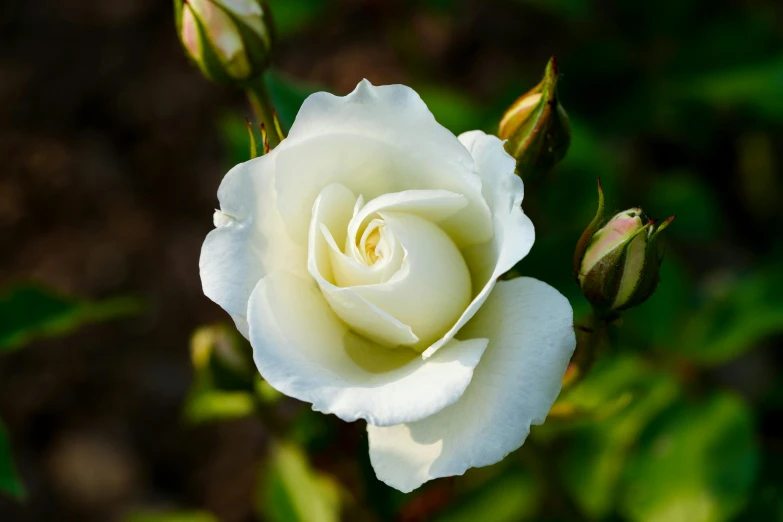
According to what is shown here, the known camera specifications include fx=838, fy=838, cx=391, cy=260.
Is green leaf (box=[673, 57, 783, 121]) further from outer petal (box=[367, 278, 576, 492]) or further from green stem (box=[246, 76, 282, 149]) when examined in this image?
outer petal (box=[367, 278, 576, 492])

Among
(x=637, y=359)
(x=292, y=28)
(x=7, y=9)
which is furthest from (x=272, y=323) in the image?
(x=7, y=9)

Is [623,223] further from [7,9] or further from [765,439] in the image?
[7,9]

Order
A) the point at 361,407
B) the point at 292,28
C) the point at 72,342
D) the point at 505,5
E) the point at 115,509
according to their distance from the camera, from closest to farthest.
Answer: the point at 361,407
the point at 292,28
the point at 115,509
the point at 72,342
the point at 505,5

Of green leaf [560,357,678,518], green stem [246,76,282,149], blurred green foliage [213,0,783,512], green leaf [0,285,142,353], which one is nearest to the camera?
green stem [246,76,282,149]

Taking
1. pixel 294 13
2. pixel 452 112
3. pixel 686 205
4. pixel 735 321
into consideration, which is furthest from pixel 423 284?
pixel 686 205

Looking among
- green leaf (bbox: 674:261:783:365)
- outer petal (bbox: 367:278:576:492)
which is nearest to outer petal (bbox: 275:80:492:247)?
outer petal (bbox: 367:278:576:492)

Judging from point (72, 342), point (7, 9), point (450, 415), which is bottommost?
point (72, 342)

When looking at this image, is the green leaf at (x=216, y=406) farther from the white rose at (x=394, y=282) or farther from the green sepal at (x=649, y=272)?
the green sepal at (x=649, y=272)
